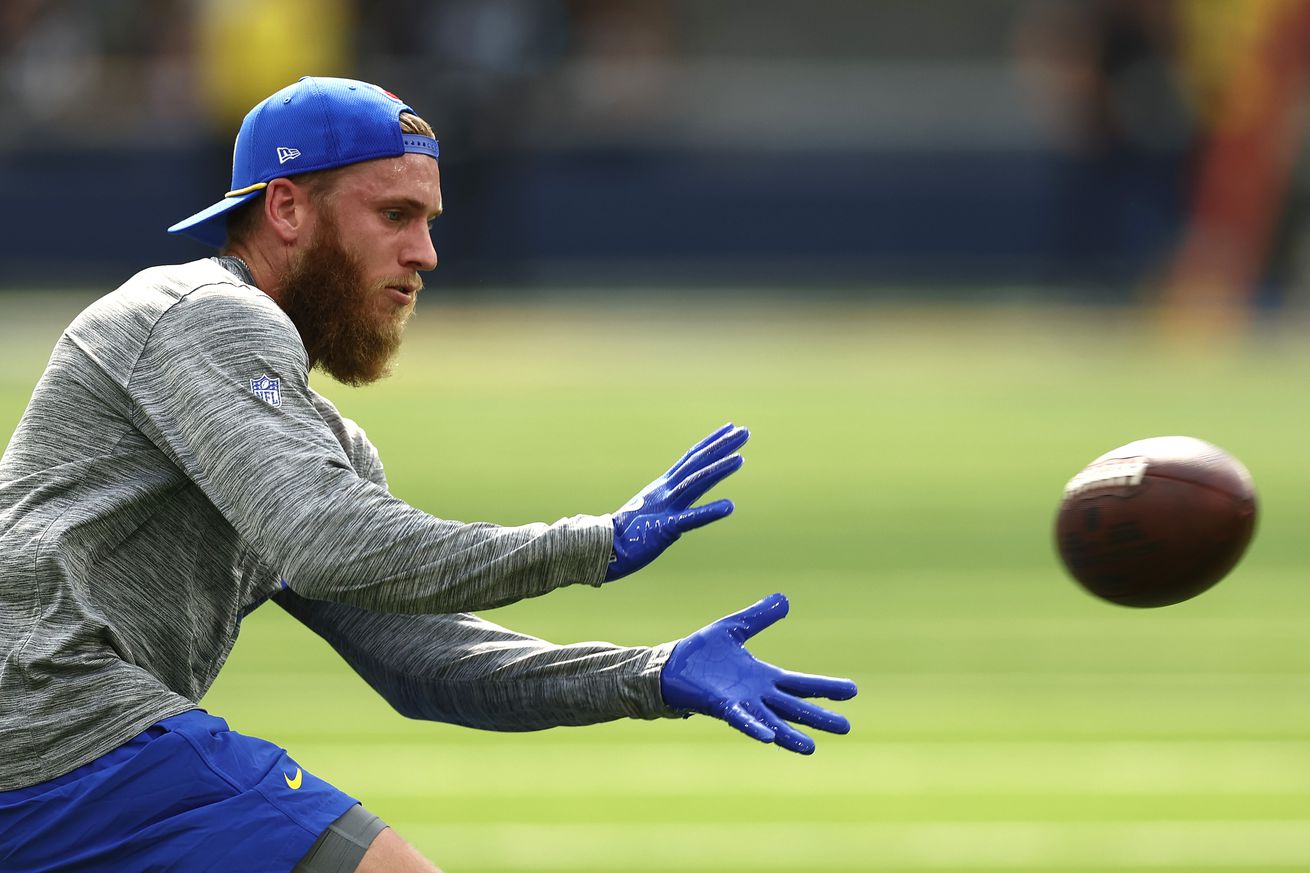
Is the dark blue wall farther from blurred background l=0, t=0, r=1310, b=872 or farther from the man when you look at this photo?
the man

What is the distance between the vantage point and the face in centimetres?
385

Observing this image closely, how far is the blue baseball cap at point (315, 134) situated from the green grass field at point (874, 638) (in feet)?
9.55

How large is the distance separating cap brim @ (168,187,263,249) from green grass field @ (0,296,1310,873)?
106 inches

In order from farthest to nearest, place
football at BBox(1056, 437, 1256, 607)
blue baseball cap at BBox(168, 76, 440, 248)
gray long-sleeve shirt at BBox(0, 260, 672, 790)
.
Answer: football at BBox(1056, 437, 1256, 607)
blue baseball cap at BBox(168, 76, 440, 248)
gray long-sleeve shirt at BBox(0, 260, 672, 790)

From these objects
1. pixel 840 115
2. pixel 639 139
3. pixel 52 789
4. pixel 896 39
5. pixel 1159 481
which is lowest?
pixel 52 789

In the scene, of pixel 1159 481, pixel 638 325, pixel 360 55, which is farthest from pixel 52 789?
pixel 360 55

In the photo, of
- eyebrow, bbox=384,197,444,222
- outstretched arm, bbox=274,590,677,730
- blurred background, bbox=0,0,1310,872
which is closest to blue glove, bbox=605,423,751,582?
outstretched arm, bbox=274,590,677,730

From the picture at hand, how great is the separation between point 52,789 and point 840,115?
2141cm

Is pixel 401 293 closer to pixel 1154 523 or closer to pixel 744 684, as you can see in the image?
pixel 744 684

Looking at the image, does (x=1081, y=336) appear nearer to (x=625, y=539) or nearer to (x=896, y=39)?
(x=896, y=39)

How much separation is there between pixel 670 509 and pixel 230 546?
0.71 meters

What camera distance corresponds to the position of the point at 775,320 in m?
22.6

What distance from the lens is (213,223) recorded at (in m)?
4.00

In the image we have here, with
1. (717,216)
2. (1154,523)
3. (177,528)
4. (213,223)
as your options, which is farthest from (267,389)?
(717,216)
